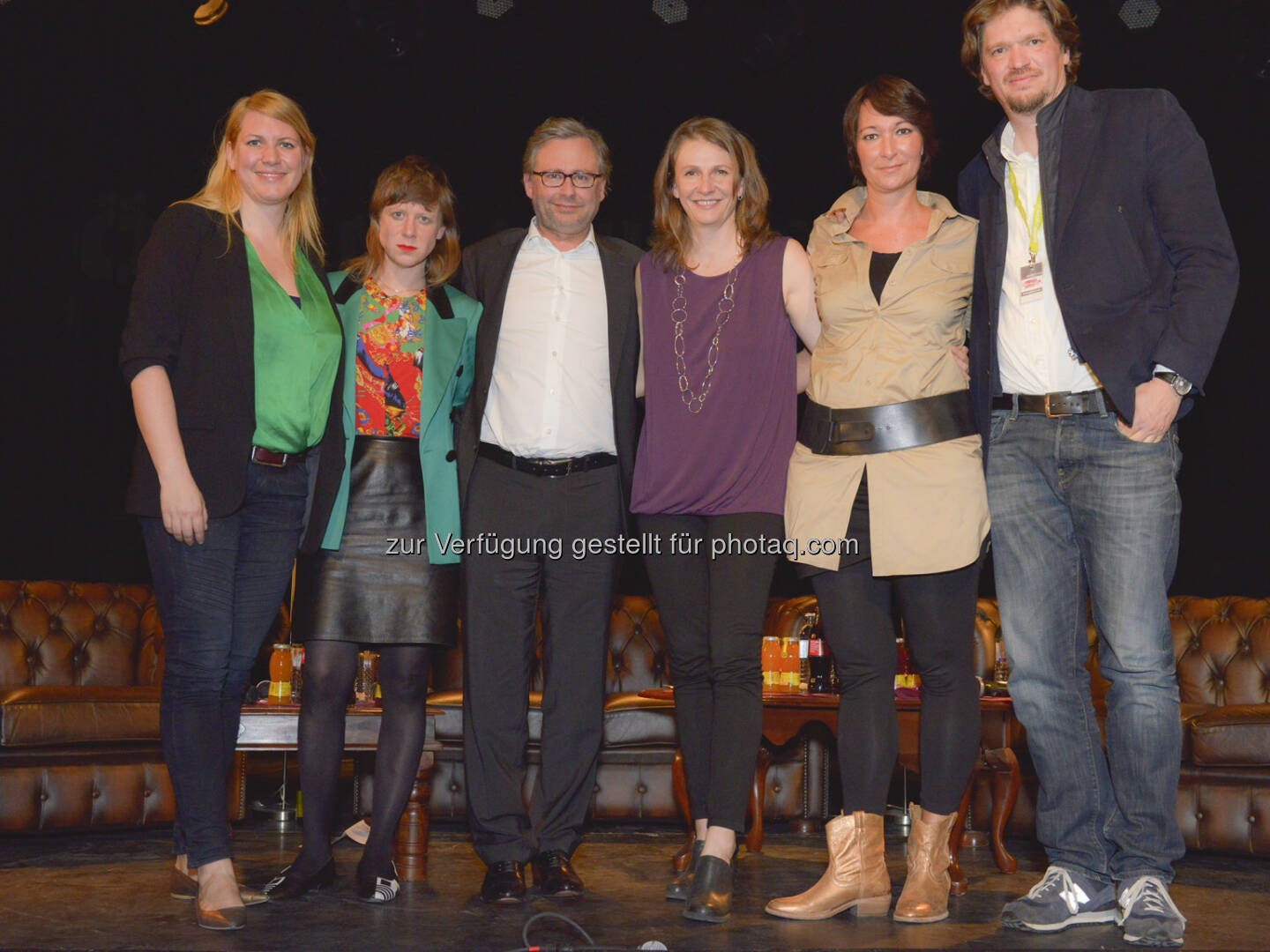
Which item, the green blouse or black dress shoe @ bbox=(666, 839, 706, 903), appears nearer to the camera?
the green blouse

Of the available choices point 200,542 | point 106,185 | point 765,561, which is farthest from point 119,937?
point 106,185

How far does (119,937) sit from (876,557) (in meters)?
1.77

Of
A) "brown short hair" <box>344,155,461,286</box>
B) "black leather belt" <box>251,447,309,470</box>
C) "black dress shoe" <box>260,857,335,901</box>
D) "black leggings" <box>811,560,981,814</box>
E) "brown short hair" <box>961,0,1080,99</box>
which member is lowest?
"black dress shoe" <box>260,857,335,901</box>

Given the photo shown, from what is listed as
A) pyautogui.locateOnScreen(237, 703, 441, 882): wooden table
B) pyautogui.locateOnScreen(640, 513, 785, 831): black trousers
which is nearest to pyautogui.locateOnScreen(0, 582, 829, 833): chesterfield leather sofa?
pyautogui.locateOnScreen(237, 703, 441, 882): wooden table

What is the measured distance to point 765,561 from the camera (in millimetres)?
2801

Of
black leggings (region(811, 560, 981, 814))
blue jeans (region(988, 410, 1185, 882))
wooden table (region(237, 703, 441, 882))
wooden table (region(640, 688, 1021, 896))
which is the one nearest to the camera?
blue jeans (region(988, 410, 1185, 882))

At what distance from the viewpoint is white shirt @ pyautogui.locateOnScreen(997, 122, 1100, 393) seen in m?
2.58

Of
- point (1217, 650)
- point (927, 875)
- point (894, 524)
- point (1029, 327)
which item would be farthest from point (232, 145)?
point (1217, 650)

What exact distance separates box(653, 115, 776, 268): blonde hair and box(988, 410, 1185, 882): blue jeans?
74cm

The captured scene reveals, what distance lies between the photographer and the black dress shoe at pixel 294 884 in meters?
2.82

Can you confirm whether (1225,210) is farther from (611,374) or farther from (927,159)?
(611,374)

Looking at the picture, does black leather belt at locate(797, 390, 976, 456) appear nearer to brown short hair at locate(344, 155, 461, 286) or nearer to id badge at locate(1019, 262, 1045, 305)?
id badge at locate(1019, 262, 1045, 305)

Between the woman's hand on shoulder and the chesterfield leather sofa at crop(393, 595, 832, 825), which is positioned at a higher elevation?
the woman's hand on shoulder

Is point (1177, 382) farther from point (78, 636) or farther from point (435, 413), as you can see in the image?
point (78, 636)
